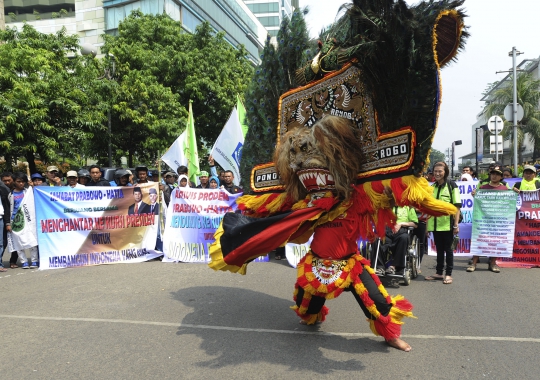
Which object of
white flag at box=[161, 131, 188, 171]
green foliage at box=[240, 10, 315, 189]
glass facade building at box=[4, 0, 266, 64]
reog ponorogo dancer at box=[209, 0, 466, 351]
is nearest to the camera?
reog ponorogo dancer at box=[209, 0, 466, 351]

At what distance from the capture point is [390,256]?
6062 mm

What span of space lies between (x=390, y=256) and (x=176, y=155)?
5.33m

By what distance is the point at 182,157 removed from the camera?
9.42m

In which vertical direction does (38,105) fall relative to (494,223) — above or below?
above

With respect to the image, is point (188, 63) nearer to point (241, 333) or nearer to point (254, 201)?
point (254, 201)

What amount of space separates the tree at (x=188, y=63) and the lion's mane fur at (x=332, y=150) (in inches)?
606

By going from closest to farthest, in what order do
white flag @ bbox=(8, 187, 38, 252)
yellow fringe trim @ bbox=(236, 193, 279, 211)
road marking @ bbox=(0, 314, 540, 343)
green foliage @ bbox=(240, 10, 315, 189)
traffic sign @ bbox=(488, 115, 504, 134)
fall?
1. road marking @ bbox=(0, 314, 540, 343)
2. yellow fringe trim @ bbox=(236, 193, 279, 211)
3. green foliage @ bbox=(240, 10, 315, 189)
4. white flag @ bbox=(8, 187, 38, 252)
5. traffic sign @ bbox=(488, 115, 504, 134)

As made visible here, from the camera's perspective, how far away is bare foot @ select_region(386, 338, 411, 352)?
3.51m

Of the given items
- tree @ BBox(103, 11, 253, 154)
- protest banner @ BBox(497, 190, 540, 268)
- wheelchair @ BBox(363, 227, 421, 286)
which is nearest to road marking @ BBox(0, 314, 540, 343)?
wheelchair @ BBox(363, 227, 421, 286)

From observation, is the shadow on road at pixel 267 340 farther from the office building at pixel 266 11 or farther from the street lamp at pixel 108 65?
the office building at pixel 266 11

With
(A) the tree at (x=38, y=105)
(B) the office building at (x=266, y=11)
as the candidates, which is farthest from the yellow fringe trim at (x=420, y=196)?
(B) the office building at (x=266, y=11)

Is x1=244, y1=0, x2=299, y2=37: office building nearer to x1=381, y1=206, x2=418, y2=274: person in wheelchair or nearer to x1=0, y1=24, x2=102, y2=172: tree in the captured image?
x1=0, y1=24, x2=102, y2=172: tree

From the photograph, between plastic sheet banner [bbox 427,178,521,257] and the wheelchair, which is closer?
the wheelchair

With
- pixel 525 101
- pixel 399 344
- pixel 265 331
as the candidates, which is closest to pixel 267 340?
pixel 265 331
